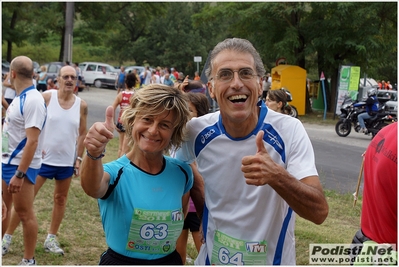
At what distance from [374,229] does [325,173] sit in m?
8.18

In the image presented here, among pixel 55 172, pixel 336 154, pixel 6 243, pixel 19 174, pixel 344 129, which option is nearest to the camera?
pixel 19 174

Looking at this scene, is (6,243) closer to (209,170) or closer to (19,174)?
(19,174)

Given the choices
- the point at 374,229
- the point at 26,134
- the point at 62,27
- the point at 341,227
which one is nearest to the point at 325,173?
the point at 341,227

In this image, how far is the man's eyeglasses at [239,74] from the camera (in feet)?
9.16

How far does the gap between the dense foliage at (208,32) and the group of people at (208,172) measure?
20447mm

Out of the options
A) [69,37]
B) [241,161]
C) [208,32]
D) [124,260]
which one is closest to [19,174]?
[124,260]

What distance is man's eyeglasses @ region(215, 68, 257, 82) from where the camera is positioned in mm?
2793

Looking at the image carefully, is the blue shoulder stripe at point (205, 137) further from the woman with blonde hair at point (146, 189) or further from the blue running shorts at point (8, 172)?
the blue running shorts at point (8, 172)

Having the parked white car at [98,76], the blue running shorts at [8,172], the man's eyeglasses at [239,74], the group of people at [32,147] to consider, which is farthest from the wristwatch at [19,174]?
the parked white car at [98,76]

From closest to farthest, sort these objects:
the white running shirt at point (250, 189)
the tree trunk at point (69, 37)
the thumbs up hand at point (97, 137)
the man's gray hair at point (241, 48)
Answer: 1. the thumbs up hand at point (97, 137)
2. the white running shirt at point (250, 189)
3. the man's gray hair at point (241, 48)
4. the tree trunk at point (69, 37)

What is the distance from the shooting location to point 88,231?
6672mm

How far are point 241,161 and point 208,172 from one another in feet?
1.02

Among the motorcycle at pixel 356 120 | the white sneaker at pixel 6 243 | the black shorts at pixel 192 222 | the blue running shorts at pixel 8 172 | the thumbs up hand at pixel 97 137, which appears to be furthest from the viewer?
the motorcycle at pixel 356 120

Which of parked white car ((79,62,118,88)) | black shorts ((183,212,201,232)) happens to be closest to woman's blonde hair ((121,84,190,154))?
black shorts ((183,212,201,232))
